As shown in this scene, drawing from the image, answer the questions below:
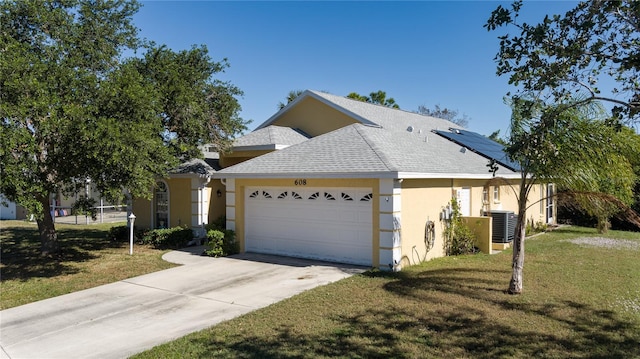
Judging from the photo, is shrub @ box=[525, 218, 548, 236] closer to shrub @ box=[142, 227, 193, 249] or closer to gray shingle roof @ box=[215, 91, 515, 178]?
gray shingle roof @ box=[215, 91, 515, 178]

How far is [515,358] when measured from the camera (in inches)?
220

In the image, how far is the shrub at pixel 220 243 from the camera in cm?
1320

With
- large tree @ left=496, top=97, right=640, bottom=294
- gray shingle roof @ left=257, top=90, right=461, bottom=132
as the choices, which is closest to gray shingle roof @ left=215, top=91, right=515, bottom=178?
gray shingle roof @ left=257, top=90, right=461, bottom=132

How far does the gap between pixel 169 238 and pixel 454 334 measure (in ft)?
38.1

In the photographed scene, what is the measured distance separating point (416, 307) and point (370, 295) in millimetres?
1135

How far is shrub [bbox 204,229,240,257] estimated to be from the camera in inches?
520

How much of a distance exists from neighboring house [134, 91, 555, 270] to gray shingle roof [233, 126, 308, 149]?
0.09 metres

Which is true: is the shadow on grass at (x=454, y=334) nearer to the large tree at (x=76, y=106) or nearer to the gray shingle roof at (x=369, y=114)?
the large tree at (x=76, y=106)

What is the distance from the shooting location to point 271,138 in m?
17.2

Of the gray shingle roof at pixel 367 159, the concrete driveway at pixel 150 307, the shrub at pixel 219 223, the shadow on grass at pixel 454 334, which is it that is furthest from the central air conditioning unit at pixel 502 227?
the shrub at pixel 219 223

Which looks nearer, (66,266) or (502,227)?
(66,266)

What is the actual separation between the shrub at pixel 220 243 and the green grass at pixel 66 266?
145 cm

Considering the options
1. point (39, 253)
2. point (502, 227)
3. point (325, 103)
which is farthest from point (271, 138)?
point (502, 227)

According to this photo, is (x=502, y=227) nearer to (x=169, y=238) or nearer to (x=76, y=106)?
(x=169, y=238)
